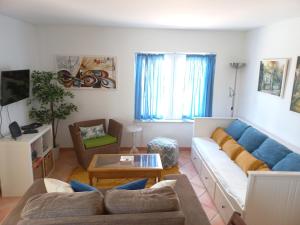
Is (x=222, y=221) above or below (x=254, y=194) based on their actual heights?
below

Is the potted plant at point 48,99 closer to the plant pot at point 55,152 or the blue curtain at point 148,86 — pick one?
the plant pot at point 55,152

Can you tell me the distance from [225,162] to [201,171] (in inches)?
21.8

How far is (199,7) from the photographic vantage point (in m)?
2.62

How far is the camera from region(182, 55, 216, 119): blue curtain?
184 inches

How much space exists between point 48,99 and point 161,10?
2.40 metres

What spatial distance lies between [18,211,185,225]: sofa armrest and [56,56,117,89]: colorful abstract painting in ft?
10.6

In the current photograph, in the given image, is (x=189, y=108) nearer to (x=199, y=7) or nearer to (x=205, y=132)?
(x=205, y=132)

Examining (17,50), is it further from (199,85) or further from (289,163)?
(289,163)

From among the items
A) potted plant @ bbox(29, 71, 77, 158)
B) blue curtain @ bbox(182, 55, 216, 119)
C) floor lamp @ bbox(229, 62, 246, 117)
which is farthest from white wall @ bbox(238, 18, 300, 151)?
potted plant @ bbox(29, 71, 77, 158)

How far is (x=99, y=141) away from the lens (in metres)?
4.11

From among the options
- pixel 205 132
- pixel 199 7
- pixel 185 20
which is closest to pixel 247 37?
pixel 185 20

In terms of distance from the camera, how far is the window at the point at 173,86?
15.2 ft

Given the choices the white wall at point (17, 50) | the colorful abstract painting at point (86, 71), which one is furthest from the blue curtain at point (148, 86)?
the white wall at point (17, 50)

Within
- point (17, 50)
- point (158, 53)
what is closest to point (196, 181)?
point (158, 53)
